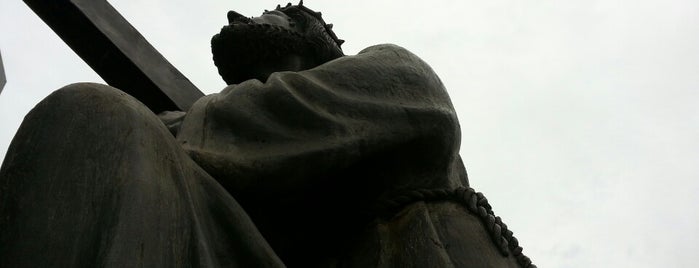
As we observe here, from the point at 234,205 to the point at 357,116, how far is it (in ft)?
2.13

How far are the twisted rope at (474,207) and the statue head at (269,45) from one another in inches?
37.1

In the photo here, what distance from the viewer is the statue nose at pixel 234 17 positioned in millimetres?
4031

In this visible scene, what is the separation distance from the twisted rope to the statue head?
0.94 metres

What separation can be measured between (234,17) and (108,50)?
1.09m

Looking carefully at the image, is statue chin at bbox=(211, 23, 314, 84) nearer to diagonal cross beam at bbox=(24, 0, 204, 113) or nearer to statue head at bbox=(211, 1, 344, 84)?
statue head at bbox=(211, 1, 344, 84)

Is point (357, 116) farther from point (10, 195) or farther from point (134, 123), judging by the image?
point (10, 195)

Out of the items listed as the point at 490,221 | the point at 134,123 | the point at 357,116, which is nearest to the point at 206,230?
the point at 134,123

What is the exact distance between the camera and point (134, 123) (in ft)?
8.48

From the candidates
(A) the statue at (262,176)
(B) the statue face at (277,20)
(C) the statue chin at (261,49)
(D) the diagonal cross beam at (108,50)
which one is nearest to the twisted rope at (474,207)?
(A) the statue at (262,176)

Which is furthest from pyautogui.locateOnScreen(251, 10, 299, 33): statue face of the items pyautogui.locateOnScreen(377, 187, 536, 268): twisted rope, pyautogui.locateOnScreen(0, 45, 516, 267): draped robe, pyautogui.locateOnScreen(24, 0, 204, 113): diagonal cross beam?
pyautogui.locateOnScreen(377, 187, 536, 268): twisted rope

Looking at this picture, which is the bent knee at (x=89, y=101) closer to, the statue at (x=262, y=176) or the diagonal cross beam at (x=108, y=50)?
the statue at (x=262, y=176)

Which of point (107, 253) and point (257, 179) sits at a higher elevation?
point (257, 179)

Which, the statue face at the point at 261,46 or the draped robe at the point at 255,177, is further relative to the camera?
the statue face at the point at 261,46

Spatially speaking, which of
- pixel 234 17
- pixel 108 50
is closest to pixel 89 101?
pixel 234 17
